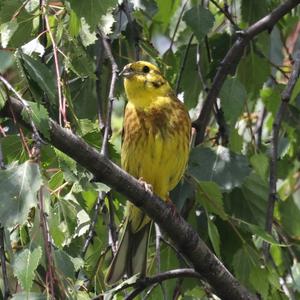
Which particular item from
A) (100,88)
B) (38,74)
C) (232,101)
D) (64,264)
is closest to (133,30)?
(100,88)

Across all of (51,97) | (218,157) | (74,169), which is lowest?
(218,157)

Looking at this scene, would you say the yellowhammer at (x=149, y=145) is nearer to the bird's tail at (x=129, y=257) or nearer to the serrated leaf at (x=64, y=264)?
the bird's tail at (x=129, y=257)

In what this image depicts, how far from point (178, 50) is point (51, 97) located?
6.15ft

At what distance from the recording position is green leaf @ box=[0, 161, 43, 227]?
238cm

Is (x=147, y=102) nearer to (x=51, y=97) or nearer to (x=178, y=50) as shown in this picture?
(x=178, y=50)

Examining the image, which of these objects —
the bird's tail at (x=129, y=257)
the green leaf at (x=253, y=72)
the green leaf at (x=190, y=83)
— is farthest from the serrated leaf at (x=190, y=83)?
the bird's tail at (x=129, y=257)

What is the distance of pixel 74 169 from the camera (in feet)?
9.50

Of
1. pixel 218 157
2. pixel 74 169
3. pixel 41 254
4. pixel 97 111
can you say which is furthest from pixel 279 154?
pixel 41 254

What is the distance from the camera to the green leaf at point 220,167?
3.85 meters

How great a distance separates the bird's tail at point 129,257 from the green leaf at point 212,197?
0.37 meters

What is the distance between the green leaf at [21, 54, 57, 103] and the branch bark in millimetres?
108

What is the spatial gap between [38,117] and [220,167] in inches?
59.3

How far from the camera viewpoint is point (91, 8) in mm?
2729

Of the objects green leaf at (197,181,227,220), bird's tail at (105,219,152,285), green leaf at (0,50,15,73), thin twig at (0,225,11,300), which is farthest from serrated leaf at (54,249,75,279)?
green leaf at (197,181,227,220)
